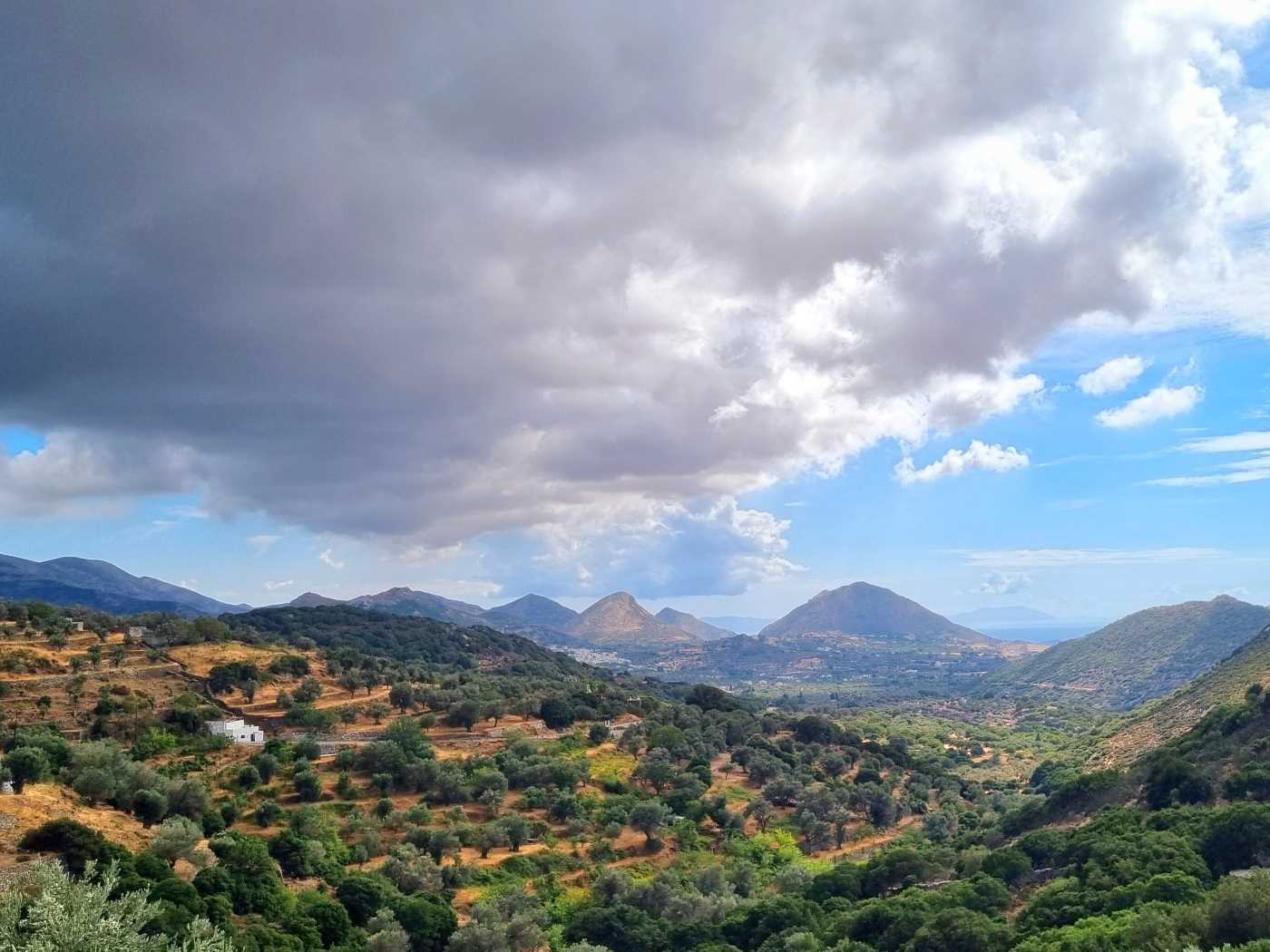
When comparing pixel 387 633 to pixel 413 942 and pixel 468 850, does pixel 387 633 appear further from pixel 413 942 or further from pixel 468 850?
pixel 413 942

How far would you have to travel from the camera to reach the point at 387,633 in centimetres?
15650

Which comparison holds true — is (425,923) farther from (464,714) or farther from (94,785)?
(464,714)

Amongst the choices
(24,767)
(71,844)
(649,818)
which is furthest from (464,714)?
(71,844)

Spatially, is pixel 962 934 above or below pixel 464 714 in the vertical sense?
below

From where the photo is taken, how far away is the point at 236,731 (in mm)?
58812

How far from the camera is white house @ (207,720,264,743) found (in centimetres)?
5750

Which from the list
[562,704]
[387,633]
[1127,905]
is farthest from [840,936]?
[387,633]

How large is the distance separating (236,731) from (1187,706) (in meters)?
80.8


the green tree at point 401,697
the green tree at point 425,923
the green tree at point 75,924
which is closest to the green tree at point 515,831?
the green tree at point 425,923

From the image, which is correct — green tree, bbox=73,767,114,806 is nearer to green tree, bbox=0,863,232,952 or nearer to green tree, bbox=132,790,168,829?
green tree, bbox=132,790,168,829

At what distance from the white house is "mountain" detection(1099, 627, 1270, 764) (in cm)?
6660

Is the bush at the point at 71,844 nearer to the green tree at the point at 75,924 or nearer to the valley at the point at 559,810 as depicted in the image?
the valley at the point at 559,810

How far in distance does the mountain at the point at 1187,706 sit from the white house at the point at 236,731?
2622 inches

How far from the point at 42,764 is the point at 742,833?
42.0m
